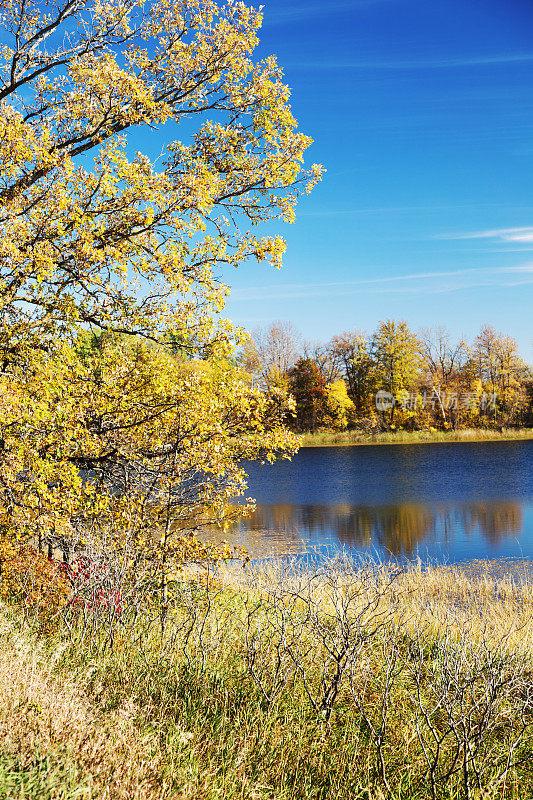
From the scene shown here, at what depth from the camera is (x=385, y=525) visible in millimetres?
19938

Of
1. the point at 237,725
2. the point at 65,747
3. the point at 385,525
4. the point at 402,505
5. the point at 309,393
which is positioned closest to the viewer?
the point at 65,747

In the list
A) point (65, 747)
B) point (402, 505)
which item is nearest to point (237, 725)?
point (65, 747)

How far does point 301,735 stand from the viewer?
403 centimetres

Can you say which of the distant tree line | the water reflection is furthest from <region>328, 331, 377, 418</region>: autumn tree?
the water reflection

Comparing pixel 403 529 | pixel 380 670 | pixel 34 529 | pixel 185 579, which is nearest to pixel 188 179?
pixel 34 529

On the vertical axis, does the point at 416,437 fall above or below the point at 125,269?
below

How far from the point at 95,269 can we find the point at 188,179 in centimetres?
177

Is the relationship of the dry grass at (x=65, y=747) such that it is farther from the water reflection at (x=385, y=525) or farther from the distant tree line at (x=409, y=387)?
the distant tree line at (x=409, y=387)

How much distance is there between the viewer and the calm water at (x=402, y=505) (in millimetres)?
17016

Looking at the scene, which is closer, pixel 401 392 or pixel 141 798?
pixel 141 798

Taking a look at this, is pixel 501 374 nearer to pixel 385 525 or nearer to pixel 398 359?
pixel 398 359

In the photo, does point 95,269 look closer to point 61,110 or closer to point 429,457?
point 61,110

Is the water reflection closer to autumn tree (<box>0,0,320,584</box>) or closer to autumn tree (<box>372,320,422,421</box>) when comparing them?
autumn tree (<box>0,0,320,584</box>)

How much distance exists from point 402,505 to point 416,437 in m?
33.0
